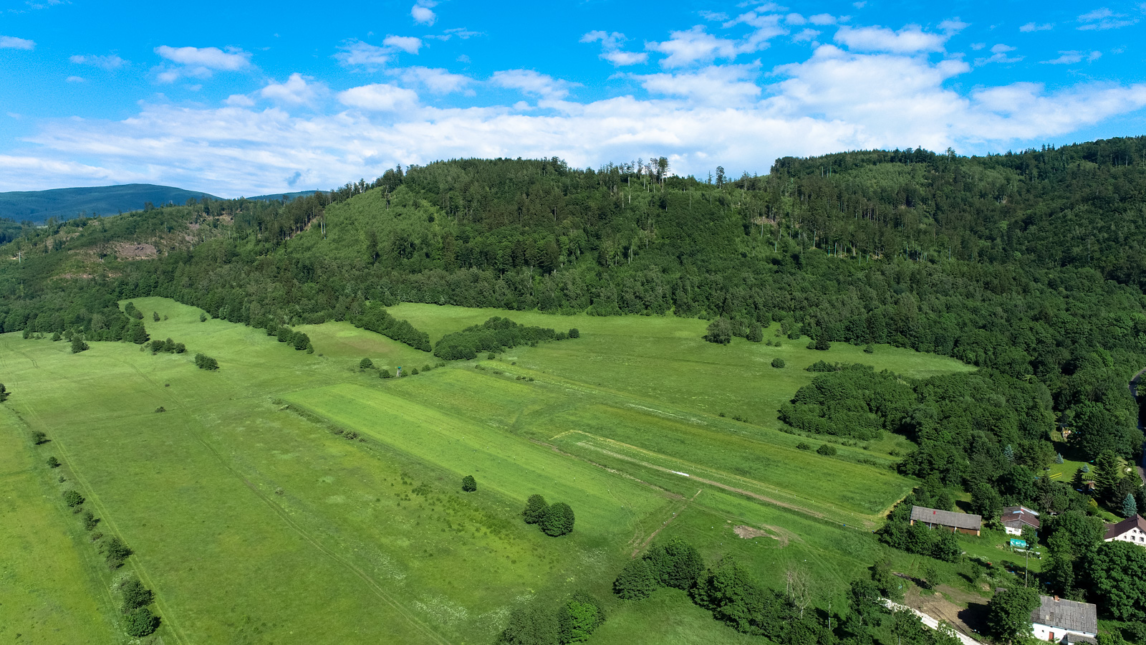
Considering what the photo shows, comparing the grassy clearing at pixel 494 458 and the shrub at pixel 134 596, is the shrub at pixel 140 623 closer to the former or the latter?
the shrub at pixel 134 596

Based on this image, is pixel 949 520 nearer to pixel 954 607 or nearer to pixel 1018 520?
pixel 1018 520

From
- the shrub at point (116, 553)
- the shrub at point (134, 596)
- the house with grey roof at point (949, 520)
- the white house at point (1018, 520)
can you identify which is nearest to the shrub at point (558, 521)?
the shrub at point (134, 596)

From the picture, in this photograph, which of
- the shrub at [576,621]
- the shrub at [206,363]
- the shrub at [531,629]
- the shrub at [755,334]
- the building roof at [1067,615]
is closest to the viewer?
the shrub at [531,629]

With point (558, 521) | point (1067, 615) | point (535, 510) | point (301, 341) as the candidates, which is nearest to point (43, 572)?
point (535, 510)

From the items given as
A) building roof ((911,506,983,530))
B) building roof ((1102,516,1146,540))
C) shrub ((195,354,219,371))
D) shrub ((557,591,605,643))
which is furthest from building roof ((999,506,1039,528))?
shrub ((195,354,219,371))

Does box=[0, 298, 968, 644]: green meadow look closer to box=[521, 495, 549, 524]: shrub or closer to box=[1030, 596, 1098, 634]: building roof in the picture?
box=[521, 495, 549, 524]: shrub

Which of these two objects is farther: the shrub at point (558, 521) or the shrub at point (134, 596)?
the shrub at point (558, 521)
